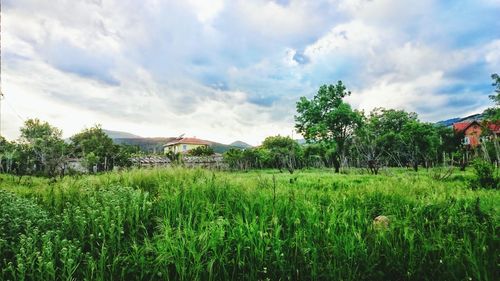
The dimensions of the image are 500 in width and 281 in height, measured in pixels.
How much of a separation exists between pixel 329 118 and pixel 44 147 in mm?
39395

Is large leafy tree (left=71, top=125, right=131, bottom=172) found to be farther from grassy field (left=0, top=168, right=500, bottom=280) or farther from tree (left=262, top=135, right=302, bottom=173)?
grassy field (left=0, top=168, right=500, bottom=280)

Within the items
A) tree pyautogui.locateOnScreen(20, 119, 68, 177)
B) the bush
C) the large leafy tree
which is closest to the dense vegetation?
the bush

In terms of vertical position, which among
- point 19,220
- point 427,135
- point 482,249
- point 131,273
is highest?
point 427,135

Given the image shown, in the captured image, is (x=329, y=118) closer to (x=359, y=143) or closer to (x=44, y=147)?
(x=359, y=143)

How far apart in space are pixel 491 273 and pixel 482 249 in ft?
1.14

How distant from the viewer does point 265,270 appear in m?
3.24

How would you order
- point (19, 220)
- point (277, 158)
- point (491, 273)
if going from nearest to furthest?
point (491, 273), point (19, 220), point (277, 158)

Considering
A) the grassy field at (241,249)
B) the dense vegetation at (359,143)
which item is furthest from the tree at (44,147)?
the grassy field at (241,249)

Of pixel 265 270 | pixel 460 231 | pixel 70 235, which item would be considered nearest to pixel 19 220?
pixel 70 235

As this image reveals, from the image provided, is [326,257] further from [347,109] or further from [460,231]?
[347,109]

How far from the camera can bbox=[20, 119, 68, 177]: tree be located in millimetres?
35569

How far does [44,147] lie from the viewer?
43.9 meters

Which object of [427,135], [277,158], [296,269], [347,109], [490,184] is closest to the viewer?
[296,269]

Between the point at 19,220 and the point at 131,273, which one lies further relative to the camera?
the point at 19,220
